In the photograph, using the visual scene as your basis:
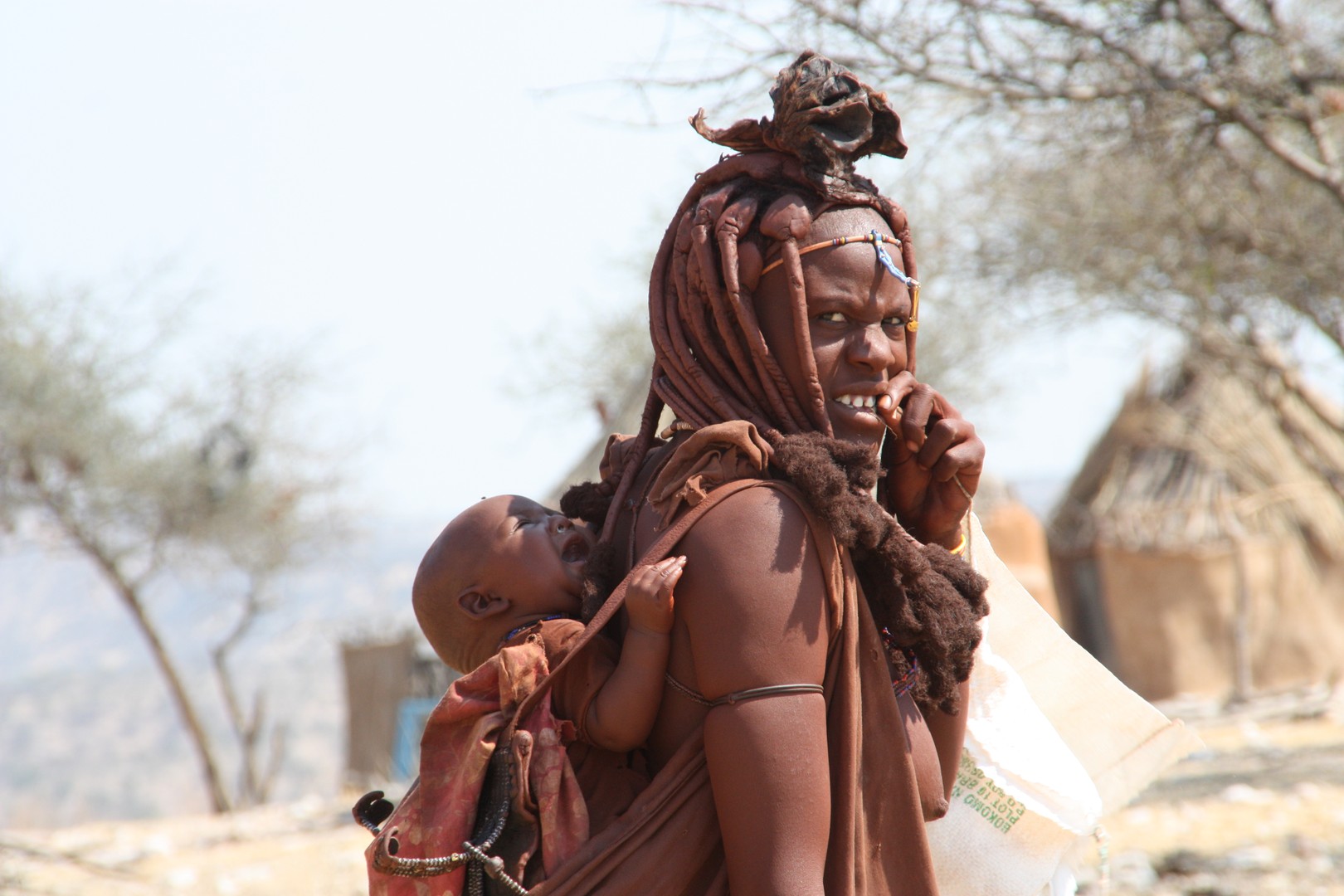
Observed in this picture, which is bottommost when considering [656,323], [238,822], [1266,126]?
[238,822]

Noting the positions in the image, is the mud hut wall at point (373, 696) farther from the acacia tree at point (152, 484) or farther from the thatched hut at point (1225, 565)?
the thatched hut at point (1225, 565)

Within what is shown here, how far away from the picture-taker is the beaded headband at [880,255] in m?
2.04

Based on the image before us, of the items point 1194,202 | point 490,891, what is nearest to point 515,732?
point 490,891

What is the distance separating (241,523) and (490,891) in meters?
17.3

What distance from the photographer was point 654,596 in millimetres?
1827

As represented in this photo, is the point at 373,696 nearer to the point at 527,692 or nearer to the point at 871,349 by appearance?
the point at 527,692

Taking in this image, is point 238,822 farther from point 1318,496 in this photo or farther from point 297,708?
point 297,708

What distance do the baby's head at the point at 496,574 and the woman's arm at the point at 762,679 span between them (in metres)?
0.31

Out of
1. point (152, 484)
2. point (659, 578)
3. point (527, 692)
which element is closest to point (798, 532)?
point (659, 578)

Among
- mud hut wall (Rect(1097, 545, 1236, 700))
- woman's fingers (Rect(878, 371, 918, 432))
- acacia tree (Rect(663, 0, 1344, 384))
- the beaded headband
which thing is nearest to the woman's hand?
woman's fingers (Rect(878, 371, 918, 432))

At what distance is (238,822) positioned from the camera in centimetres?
1294

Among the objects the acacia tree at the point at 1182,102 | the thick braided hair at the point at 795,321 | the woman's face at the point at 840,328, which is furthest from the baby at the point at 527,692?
the acacia tree at the point at 1182,102

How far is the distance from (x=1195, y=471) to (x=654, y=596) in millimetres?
17439

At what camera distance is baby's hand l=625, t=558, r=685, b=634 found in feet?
6.00
